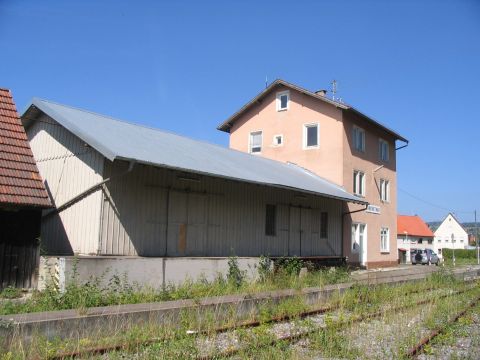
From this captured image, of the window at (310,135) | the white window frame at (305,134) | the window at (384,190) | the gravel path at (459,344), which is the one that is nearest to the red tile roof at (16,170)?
the gravel path at (459,344)

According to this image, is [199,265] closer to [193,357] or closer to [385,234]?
[193,357]

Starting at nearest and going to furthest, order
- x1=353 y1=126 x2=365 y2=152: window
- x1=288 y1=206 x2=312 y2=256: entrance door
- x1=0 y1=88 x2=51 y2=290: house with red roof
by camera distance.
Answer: x1=0 y1=88 x2=51 y2=290: house with red roof < x1=288 y1=206 x2=312 y2=256: entrance door < x1=353 y1=126 x2=365 y2=152: window

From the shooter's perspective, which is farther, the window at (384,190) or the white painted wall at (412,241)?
the white painted wall at (412,241)

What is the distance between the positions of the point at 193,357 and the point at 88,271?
6019mm

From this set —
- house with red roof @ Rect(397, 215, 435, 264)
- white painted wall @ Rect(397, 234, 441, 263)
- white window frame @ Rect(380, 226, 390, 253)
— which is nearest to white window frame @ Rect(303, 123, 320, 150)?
white window frame @ Rect(380, 226, 390, 253)

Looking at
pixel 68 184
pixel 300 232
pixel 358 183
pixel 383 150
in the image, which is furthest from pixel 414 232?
pixel 68 184

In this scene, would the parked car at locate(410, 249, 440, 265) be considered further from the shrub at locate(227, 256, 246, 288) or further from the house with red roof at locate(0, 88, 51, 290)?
the house with red roof at locate(0, 88, 51, 290)

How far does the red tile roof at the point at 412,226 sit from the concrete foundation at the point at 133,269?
56132 mm

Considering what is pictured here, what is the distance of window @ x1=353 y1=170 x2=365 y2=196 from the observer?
2764 centimetres

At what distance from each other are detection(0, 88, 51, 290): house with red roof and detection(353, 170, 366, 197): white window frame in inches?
732

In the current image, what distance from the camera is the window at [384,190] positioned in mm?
30920

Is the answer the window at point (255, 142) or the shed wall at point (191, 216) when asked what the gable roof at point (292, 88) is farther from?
Result: the shed wall at point (191, 216)

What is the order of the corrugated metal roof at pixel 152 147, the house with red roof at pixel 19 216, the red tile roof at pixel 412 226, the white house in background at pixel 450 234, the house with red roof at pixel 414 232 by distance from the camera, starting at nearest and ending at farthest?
the house with red roof at pixel 19 216 → the corrugated metal roof at pixel 152 147 → the house with red roof at pixel 414 232 → the red tile roof at pixel 412 226 → the white house in background at pixel 450 234

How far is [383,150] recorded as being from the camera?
31.5m
